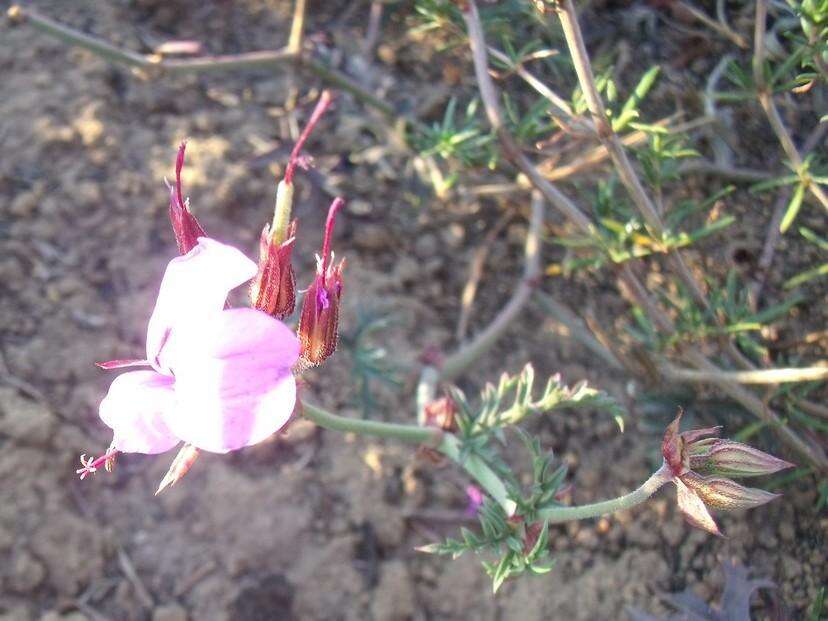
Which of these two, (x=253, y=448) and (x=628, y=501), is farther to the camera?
(x=253, y=448)

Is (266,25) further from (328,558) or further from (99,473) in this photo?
(328,558)

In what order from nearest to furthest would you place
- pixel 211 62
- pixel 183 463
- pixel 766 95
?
pixel 183 463, pixel 766 95, pixel 211 62

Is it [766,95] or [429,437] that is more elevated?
[766,95]

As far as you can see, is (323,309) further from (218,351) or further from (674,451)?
(674,451)

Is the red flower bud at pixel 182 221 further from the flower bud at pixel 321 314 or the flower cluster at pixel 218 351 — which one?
the flower bud at pixel 321 314

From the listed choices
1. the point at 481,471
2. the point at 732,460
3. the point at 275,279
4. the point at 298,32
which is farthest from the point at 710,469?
the point at 298,32

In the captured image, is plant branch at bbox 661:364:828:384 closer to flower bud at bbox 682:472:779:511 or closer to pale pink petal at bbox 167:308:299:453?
flower bud at bbox 682:472:779:511

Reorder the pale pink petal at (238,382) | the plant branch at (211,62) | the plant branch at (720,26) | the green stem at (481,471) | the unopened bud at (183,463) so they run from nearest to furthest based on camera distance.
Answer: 1. the pale pink petal at (238,382)
2. the unopened bud at (183,463)
3. the green stem at (481,471)
4. the plant branch at (720,26)
5. the plant branch at (211,62)

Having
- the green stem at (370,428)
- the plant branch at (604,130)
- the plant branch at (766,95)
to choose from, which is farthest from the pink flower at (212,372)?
the plant branch at (766,95)
